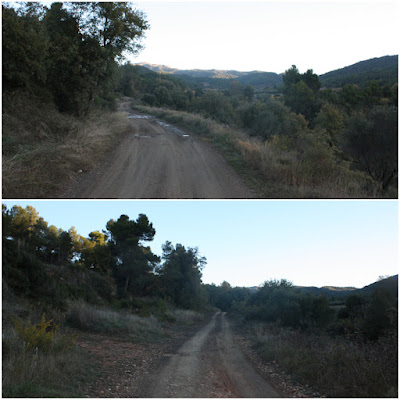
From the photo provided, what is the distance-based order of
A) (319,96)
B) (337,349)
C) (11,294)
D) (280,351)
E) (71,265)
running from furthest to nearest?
1. (319,96)
2. (71,265)
3. (11,294)
4. (280,351)
5. (337,349)

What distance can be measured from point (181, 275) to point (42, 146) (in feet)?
92.3

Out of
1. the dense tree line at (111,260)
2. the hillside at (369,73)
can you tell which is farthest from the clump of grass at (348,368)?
the hillside at (369,73)

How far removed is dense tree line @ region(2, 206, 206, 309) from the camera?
922 inches

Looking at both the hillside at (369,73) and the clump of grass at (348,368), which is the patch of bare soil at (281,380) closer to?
the clump of grass at (348,368)

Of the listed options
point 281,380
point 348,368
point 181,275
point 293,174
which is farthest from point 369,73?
point 281,380

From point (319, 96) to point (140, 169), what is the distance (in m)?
51.9

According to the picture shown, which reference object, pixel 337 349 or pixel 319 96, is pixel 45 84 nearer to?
pixel 337 349

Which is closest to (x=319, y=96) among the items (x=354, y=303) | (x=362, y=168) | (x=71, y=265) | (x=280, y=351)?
(x=362, y=168)

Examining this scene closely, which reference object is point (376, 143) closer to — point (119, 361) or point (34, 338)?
point (119, 361)

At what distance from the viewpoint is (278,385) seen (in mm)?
7184

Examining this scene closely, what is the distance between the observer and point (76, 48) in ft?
59.8

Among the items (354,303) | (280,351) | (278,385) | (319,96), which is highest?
(319,96)

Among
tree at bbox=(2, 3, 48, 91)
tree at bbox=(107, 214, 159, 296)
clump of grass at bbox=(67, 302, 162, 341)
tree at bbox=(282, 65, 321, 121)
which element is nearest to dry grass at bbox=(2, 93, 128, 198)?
tree at bbox=(2, 3, 48, 91)

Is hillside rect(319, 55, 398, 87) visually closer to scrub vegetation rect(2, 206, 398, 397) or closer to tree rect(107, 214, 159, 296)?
tree rect(107, 214, 159, 296)
